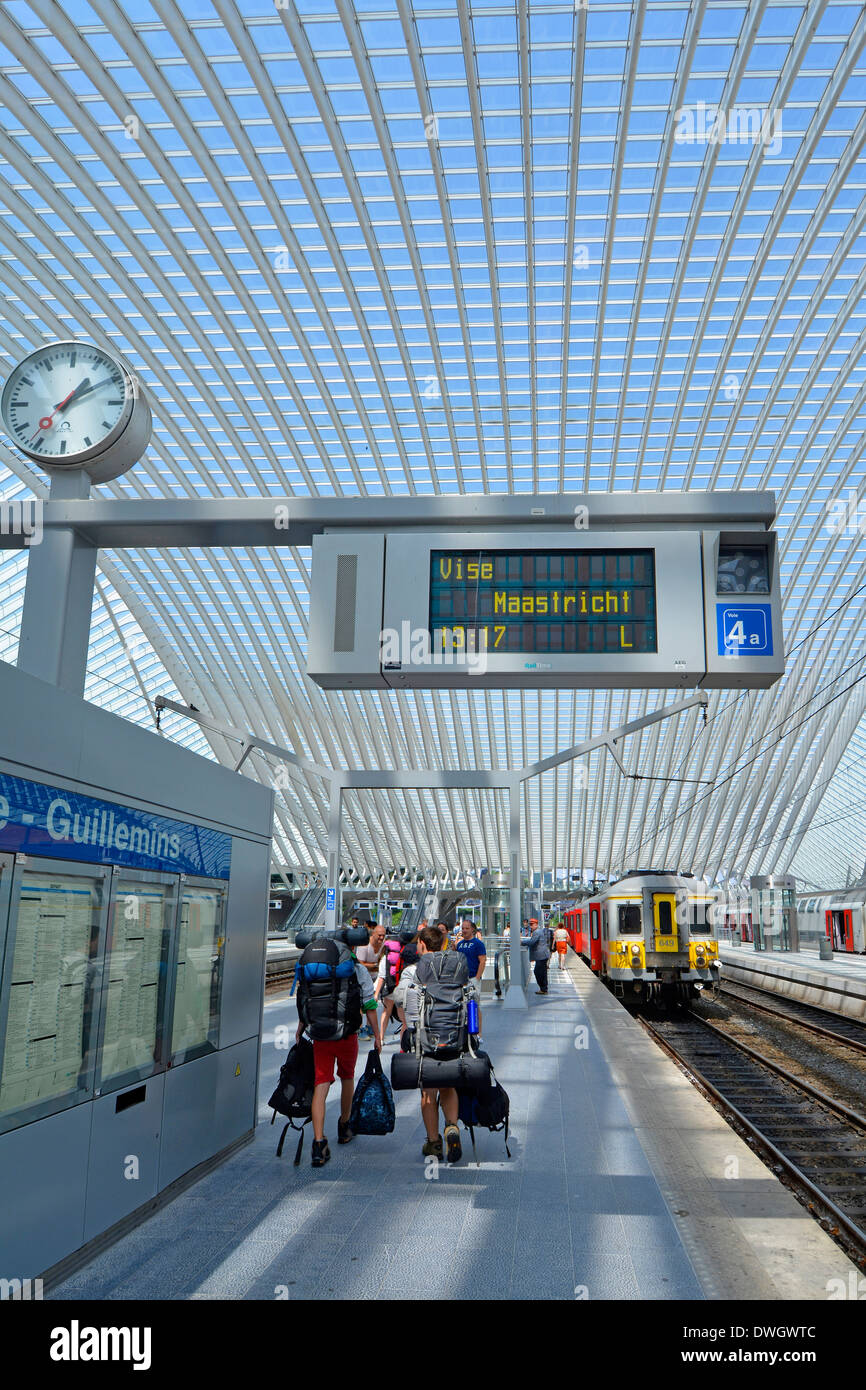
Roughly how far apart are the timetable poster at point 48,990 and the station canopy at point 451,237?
660 inches

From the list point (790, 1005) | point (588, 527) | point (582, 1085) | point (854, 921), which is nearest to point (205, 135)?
point (588, 527)

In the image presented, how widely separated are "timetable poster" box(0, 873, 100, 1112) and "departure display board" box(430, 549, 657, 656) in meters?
3.09

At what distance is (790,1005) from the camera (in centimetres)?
2511

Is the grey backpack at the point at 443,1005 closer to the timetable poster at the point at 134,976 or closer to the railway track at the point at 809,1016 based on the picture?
the timetable poster at the point at 134,976

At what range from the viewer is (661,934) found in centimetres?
2192

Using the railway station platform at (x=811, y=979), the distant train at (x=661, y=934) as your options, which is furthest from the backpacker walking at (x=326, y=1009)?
the railway station platform at (x=811, y=979)

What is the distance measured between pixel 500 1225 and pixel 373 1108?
231 centimetres

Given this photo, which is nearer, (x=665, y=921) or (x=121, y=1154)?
(x=121, y=1154)

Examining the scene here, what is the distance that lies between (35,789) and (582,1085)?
8.08 m

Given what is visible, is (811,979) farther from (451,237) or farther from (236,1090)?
(236,1090)

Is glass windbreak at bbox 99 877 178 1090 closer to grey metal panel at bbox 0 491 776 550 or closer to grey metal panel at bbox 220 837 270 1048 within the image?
grey metal panel at bbox 220 837 270 1048

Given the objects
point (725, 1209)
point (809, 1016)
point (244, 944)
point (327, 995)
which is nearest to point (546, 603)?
point (327, 995)

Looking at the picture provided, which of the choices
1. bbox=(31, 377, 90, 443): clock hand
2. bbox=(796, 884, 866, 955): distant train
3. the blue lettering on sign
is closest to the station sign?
the blue lettering on sign
